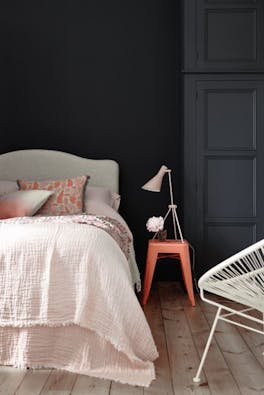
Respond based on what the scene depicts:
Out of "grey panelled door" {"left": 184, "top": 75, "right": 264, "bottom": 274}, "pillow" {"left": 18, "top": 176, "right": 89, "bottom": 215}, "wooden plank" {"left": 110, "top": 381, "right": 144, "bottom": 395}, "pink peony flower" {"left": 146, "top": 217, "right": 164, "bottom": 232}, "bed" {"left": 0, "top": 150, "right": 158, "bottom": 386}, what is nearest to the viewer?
"wooden plank" {"left": 110, "top": 381, "right": 144, "bottom": 395}

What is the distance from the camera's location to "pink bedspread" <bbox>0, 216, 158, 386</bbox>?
276cm

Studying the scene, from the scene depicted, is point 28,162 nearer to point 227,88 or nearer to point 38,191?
point 38,191

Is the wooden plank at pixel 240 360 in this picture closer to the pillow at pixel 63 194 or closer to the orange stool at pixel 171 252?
the orange stool at pixel 171 252

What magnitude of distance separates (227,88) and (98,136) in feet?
3.96

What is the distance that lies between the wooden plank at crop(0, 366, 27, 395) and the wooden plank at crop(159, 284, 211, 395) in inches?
27.4

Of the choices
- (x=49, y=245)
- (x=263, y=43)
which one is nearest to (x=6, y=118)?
(x=263, y=43)

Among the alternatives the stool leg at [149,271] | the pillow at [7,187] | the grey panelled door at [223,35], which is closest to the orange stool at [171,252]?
the stool leg at [149,271]

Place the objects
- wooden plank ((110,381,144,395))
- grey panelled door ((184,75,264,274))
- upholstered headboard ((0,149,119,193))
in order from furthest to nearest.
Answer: upholstered headboard ((0,149,119,193))
grey panelled door ((184,75,264,274))
wooden plank ((110,381,144,395))

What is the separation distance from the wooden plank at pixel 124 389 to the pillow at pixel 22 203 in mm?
1684

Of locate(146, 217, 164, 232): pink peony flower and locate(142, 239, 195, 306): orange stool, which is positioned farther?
locate(146, 217, 164, 232): pink peony flower

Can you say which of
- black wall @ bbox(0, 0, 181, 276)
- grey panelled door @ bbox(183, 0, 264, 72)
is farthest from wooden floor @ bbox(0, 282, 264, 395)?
grey panelled door @ bbox(183, 0, 264, 72)

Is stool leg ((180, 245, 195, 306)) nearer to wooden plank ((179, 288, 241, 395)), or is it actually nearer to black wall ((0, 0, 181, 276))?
wooden plank ((179, 288, 241, 395))

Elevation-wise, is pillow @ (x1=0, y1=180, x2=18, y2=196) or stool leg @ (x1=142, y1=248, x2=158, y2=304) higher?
pillow @ (x1=0, y1=180, x2=18, y2=196)

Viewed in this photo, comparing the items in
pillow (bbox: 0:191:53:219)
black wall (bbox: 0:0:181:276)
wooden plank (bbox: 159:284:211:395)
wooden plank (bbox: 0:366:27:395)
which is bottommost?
wooden plank (bbox: 159:284:211:395)
